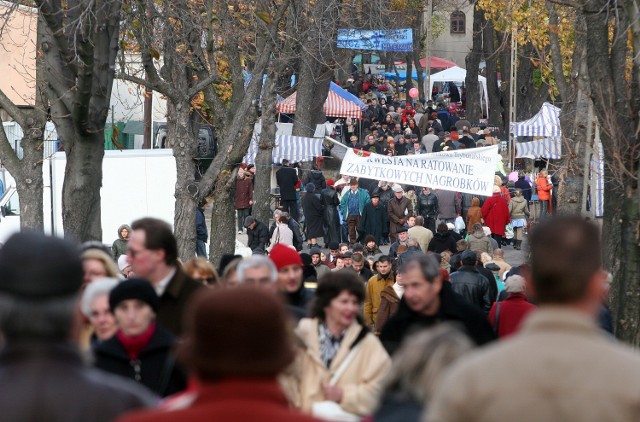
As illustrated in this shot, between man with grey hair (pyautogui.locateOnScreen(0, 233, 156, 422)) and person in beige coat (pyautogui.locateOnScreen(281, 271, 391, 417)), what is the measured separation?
2533 millimetres

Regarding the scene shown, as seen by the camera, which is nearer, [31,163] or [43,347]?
[43,347]

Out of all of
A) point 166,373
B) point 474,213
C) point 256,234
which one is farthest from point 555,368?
point 474,213

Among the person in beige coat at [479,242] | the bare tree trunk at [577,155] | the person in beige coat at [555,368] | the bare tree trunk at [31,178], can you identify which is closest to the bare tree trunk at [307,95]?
the person in beige coat at [479,242]

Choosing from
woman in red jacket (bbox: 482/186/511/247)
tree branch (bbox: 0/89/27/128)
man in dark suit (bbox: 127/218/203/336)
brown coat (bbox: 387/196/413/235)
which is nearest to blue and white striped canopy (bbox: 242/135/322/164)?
brown coat (bbox: 387/196/413/235)

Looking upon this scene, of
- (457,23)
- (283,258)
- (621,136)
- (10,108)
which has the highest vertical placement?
(457,23)

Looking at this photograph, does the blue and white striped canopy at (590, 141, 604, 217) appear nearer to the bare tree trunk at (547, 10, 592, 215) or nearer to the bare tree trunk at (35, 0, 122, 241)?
the bare tree trunk at (547, 10, 592, 215)

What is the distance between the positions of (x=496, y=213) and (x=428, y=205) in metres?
1.36

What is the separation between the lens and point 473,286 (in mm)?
13000

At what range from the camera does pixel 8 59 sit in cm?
3225

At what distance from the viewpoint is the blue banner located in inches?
1042

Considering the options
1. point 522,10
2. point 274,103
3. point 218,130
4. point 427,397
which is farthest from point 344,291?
point 522,10

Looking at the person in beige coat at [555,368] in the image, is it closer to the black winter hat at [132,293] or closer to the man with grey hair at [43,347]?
the man with grey hair at [43,347]

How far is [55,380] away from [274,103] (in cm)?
1800

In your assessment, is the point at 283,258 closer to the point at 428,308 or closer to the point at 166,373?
the point at 428,308
